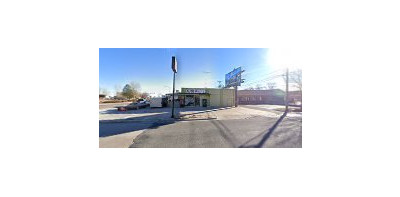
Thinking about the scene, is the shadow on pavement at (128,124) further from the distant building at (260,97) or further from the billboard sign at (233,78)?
the distant building at (260,97)

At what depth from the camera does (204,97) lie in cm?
2098

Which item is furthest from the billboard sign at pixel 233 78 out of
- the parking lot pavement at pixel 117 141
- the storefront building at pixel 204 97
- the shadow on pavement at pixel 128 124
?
the parking lot pavement at pixel 117 141

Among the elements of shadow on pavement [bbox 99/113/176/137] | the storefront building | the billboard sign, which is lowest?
shadow on pavement [bbox 99/113/176/137]

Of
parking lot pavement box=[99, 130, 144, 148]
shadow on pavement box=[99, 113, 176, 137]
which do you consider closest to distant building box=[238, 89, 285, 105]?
shadow on pavement box=[99, 113, 176, 137]

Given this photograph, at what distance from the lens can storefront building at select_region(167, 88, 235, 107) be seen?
2053 cm

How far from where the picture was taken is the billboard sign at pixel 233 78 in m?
18.7

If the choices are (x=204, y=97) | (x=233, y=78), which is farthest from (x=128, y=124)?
(x=233, y=78)

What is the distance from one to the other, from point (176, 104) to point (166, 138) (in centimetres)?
1502

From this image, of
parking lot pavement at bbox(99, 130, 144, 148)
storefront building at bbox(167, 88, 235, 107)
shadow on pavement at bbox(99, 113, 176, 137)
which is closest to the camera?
parking lot pavement at bbox(99, 130, 144, 148)

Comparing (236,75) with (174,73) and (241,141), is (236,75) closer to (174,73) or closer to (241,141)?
(174,73)

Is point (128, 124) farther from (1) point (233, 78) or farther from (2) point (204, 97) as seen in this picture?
(1) point (233, 78)

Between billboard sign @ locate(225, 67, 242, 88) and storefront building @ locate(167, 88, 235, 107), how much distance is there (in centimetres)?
139

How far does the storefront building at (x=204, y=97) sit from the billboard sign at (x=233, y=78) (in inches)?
54.8

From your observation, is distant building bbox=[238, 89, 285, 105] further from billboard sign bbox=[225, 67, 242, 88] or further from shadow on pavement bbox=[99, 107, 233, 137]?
shadow on pavement bbox=[99, 107, 233, 137]
